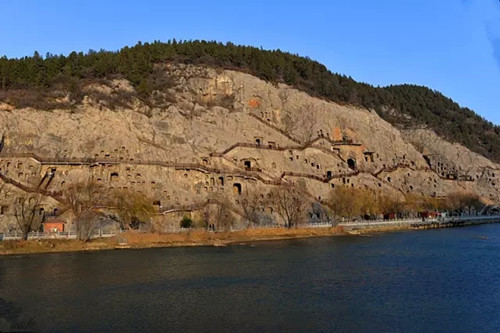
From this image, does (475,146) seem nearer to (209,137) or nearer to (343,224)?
(343,224)

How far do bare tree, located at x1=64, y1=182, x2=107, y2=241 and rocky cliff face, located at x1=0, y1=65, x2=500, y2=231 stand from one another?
11.4 ft

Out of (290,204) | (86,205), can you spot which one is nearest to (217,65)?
(290,204)

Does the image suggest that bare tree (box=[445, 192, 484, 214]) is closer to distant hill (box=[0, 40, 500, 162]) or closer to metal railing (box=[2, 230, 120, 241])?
distant hill (box=[0, 40, 500, 162])

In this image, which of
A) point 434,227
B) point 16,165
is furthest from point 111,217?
point 434,227

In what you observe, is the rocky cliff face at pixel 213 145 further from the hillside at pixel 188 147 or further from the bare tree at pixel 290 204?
the bare tree at pixel 290 204

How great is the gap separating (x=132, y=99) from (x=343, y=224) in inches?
1679

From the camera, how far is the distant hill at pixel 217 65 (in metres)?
84.7

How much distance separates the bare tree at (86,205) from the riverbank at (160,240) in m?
1.89

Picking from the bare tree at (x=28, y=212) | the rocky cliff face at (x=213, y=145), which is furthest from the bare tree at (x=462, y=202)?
the bare tree at (x=28, y=212)

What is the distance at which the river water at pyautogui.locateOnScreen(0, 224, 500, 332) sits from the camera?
81.9ft

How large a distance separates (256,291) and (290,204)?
149 feet

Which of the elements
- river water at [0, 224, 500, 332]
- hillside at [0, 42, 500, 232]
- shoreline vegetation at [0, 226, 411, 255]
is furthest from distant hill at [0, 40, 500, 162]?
river water at [0, 224, 500, 332]

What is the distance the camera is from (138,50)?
10294cm

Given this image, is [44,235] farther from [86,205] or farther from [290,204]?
[290,204]
